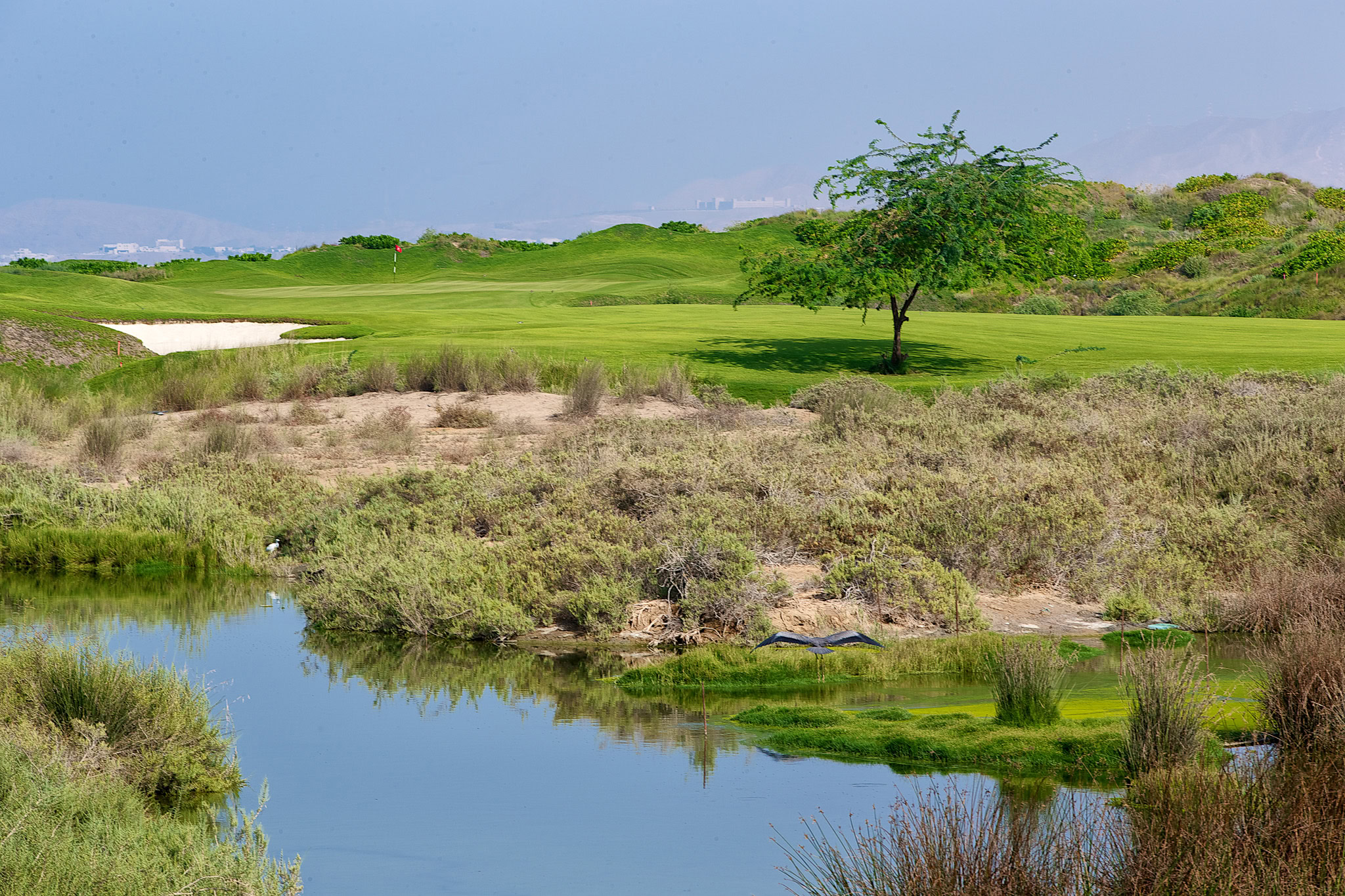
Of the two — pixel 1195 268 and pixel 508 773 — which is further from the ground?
pixel 1195 268

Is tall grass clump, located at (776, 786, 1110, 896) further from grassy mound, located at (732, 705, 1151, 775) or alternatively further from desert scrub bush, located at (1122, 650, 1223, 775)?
grassy mound, located at (732, 705, 1151, 775)

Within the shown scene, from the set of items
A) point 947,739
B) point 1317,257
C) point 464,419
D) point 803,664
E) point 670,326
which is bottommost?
point 803,664

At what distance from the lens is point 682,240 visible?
3275 inches

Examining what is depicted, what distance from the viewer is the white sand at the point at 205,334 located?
35.9 metres

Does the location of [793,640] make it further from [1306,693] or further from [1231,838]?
[1231,838]

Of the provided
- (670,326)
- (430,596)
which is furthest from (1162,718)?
(670,326)

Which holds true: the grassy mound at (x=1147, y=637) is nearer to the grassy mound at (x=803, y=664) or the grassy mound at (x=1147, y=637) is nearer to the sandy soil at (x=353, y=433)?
the grassy mound at (x=803, y=664)

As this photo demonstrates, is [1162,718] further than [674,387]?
No

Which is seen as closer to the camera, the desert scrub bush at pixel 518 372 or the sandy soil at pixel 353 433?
the sandy soil at pixel 353 433

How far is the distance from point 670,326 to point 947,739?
28.5 metres

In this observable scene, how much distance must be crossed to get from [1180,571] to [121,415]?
1679cm

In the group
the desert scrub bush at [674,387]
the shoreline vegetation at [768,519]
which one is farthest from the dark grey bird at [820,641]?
the desert scrub bush at [674,387]

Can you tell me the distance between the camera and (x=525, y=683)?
39.4 ft

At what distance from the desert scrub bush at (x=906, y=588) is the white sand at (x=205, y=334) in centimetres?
2227
